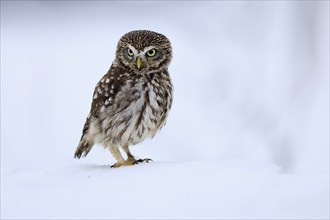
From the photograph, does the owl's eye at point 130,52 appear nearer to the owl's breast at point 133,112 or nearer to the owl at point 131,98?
the owl at point 131,98

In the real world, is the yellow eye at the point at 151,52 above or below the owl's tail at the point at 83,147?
above

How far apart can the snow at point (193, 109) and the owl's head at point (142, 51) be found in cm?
56

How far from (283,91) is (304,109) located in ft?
3.61

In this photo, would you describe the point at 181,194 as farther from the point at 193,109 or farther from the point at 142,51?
the point at 193,109

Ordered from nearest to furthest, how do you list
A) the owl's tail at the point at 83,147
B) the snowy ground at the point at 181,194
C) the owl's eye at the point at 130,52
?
the snowy ground at the point at 181,194 < the owl's eye at the point at 130,52 < the owl's tail at the point at 83,147

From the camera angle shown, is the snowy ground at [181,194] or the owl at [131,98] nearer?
the snowy ground at [181,194]

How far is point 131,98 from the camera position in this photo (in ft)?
12.4

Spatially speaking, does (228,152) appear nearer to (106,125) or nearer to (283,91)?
(283,91)

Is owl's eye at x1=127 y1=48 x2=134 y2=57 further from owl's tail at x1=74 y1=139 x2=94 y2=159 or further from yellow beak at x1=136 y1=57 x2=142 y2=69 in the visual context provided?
owl's tail at x1=74 y1=139 x2=94 y2=159

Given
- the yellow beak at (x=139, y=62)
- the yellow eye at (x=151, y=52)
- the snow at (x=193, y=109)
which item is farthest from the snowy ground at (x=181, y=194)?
the yellow eye at (x=151, y=52)

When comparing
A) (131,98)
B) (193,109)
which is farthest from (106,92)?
(193,109)

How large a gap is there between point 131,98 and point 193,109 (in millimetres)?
2326

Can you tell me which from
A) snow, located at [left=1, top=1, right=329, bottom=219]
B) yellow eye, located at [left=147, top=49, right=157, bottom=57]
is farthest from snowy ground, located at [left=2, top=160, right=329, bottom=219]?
yellow eye, located at [left=147, top=49, right=157, bottom=57]

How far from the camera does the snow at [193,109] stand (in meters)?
2.66
